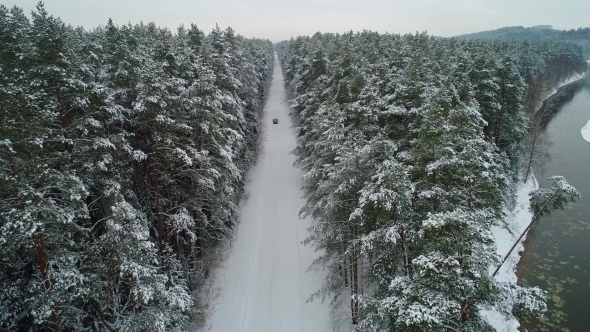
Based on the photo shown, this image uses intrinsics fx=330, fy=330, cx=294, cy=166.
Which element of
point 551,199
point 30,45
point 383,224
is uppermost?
point 30,45

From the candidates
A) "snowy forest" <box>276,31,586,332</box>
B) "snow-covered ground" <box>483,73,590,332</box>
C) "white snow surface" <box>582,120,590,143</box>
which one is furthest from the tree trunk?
"white snow surface" <box>582,120,590,143</box>

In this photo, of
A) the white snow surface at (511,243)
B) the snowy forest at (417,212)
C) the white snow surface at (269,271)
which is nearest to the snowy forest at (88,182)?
the white snow surface at (269,271)

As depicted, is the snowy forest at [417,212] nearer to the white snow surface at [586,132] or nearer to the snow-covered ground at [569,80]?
the white snow surface at [586,132]

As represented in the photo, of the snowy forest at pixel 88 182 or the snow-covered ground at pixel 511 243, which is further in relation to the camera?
the snow-covered ground at pixel 511 243

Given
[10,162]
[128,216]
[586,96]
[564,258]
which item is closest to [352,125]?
[128,216]

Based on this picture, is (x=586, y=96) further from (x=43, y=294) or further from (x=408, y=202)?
(x=43, y=294)
